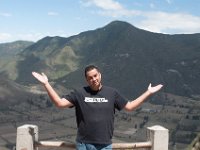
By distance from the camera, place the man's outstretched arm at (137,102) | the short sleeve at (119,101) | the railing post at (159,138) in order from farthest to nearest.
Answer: the railing post at (159,138) → the man's outstretched arm at (137,102) → the short sleeve at (119,101)

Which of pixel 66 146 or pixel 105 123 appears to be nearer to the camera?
pixel 105 123

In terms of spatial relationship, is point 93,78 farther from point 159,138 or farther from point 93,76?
point 159,138

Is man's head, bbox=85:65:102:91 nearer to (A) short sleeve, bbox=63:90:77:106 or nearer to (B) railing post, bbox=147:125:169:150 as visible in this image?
(A) short sleeve, bbox=63:90:77:106

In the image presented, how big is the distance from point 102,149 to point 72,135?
424 feet

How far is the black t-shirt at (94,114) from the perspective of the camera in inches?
301

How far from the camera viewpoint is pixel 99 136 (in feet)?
25.1

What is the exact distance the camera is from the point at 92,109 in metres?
7.64

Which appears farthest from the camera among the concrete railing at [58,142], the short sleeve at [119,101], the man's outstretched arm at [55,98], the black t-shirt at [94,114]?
the concrete railing at [58,142]

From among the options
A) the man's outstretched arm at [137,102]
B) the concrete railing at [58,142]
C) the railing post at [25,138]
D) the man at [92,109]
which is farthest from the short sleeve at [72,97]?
the railing post at [25,138]

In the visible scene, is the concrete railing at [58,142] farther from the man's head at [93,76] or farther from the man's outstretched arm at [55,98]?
the man's head at [93,76]

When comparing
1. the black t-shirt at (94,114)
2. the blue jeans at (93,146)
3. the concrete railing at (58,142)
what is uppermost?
the black t-shirt at (94,114)

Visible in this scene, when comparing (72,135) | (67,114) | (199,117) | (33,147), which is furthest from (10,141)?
(33,147)

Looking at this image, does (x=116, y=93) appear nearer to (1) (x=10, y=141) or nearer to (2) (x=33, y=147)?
(2) (x=33, y=147)

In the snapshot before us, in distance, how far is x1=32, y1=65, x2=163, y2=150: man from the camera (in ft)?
25.1
